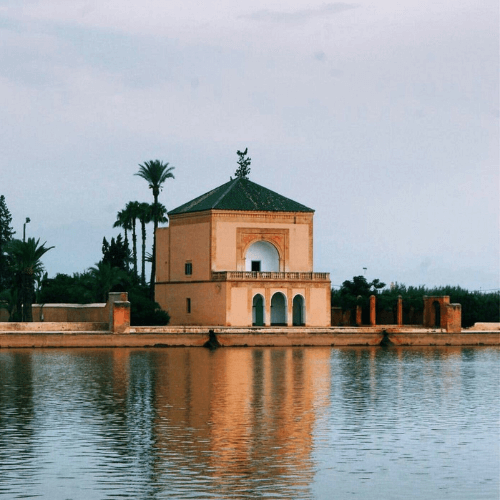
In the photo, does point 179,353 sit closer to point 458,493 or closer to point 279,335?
point 279,335

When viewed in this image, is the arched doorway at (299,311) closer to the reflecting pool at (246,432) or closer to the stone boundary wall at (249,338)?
the stone boundary wall at (249,338)

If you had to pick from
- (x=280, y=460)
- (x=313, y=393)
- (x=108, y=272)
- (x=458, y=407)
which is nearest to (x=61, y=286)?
(x=108, y=272)

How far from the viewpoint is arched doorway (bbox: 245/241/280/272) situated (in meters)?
64.1

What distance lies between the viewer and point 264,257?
64312 millimetres

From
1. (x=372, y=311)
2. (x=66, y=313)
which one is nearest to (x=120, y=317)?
(x=66, y=313)

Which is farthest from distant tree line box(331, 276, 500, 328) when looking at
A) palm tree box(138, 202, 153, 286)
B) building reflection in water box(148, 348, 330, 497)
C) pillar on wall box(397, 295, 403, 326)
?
building reflection in water box(148, 348, 330, 497)

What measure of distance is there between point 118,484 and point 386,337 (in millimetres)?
41262

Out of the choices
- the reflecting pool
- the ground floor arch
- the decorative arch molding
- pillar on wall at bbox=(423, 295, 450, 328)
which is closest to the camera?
the reflecting pool

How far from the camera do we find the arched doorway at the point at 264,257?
64.1 m

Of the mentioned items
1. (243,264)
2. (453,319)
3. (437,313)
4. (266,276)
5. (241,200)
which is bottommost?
(453,319)

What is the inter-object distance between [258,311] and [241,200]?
19.6 feet

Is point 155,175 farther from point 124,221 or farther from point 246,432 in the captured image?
point 246,432

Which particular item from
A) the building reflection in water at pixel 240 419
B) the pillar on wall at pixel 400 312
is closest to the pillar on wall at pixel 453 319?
the pillar on wall at pixel 400 312

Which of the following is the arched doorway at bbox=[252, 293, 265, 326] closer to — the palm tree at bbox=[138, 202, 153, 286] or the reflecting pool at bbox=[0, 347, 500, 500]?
the palm tree at bbox=[138, 202, 153, 286]
